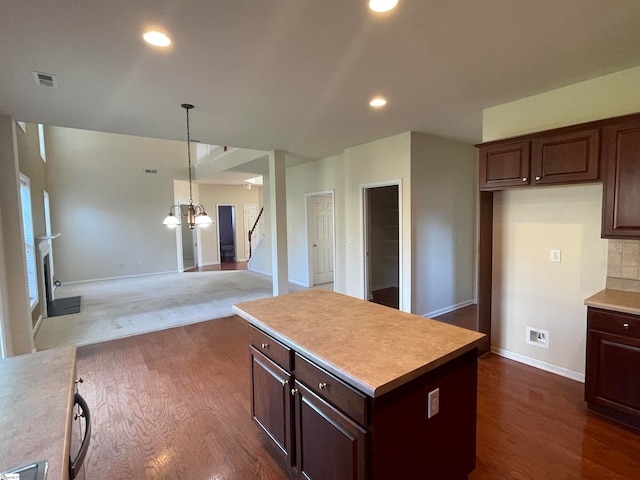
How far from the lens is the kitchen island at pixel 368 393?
129 cm

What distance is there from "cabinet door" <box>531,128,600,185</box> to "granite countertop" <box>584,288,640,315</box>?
92 centimetres

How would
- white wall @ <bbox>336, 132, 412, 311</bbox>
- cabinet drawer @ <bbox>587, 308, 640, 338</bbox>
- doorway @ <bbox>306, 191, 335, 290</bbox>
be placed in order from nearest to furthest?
cabinet drawer @ <bbox>587, 308, 640, 338</bbox> → white wall @ <bbox>336, 132, 412, 311</bbox> → doorway @ <bbox>306, 191, 335, 290</bbox>

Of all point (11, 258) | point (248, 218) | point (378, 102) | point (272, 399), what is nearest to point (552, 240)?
point (378, 102)

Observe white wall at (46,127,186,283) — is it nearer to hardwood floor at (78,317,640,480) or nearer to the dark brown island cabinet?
hardwood floor at (78,317,640,480)

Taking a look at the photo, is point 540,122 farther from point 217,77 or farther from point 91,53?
point 91,53

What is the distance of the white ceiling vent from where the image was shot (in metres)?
2.39

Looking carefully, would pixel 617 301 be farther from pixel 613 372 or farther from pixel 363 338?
pixel 363 338

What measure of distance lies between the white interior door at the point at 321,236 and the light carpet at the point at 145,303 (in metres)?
0.71

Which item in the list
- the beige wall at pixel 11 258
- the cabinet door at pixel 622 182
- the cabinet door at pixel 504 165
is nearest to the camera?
the cabinet door at pixel 622 182

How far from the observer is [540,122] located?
2982 millimetres

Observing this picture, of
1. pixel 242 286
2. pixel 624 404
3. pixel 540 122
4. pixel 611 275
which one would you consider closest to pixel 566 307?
A: pixel 611 275

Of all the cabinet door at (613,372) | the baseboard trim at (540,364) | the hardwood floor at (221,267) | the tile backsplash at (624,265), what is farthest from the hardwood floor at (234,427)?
the hardwood floor at (221,267)

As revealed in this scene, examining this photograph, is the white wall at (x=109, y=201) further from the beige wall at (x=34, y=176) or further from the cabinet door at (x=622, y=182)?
the cabinet door at (x=622, y=182)

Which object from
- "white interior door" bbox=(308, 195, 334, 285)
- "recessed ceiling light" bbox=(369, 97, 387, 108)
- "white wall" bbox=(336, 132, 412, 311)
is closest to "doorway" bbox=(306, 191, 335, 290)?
"white interior door" bbox=(308, 195, 334, 285)
